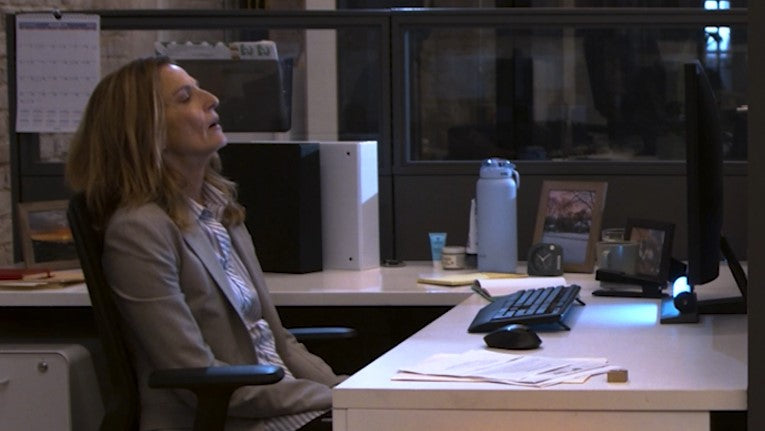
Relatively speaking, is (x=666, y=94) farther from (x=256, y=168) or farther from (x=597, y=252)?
(x=256, y=168)

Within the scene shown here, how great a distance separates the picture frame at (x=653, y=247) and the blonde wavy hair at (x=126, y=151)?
99 cm

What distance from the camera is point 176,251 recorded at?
2373 mm

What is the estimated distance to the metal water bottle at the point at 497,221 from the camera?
3154 millimetres

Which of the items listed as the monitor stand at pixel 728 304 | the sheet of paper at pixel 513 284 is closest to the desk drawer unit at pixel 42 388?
the sheet of paper at pixel 513 284

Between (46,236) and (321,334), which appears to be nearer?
(321,334)

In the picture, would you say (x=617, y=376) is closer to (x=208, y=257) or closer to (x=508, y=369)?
(x=508, y=369)

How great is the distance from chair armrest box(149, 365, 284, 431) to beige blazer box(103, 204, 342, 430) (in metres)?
0.06

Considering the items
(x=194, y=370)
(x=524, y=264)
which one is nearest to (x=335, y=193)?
(x=524, y=264)

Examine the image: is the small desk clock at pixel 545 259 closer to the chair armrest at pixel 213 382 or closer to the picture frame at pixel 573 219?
the picture frame at pixel 573 219

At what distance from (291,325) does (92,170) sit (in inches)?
40.2

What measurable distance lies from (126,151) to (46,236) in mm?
932

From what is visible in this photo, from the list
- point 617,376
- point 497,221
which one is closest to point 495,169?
point 497,221

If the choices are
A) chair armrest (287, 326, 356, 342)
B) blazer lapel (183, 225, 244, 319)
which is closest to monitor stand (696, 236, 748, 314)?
chair armrest (287, 326, 356, 342)

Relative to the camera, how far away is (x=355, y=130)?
3.50 m
